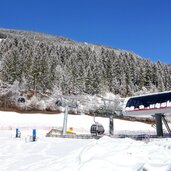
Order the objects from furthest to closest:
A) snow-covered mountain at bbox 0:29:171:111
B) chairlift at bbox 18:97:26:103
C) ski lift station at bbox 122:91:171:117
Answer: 1. snow-covered mountain at bbox 0:29:171:111
2. chairlift at bbox 18:97:26:103
3. ski lift station at bbox 122:91:171:117

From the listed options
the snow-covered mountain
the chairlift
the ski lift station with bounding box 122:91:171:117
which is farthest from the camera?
the snow-covered mountain

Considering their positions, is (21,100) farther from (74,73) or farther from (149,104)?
(149,104)

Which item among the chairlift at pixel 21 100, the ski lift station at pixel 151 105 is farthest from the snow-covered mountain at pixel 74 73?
the ski lift station at pixel 151 105

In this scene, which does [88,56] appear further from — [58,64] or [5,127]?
[5,127]

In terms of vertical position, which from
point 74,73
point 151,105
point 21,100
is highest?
point 74,73

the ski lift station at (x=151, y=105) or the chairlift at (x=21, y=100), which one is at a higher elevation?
the chairlift at (x=21, y=100)

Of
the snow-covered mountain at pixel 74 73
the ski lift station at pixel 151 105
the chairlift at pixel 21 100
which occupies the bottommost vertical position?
the ski lift station at pixel 151 105

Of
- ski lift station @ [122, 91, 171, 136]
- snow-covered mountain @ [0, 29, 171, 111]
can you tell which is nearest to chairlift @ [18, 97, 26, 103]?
snow-covered mountain @ [0, 29, 171, 111]

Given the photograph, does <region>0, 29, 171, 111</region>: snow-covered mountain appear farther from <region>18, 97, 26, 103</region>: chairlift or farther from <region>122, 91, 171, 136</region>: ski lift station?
<region>122, 91, 171, 136</region>: ski lift station

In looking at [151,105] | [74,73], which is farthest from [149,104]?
[74,73]

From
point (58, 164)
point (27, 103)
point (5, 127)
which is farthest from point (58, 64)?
point (58, 164)

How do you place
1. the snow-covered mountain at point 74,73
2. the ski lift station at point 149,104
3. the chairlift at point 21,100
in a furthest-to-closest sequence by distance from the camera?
the snow-covered mountain at point 74,73 < the chairlift at point 21,100 < the ski lift station at point 149,104

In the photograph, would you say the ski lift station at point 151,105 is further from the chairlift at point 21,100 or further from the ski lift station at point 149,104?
the chairlift at point 21,100

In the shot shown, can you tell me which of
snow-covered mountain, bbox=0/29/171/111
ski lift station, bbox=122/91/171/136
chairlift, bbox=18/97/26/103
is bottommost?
ski lift station, bbox=122/91/171/136
